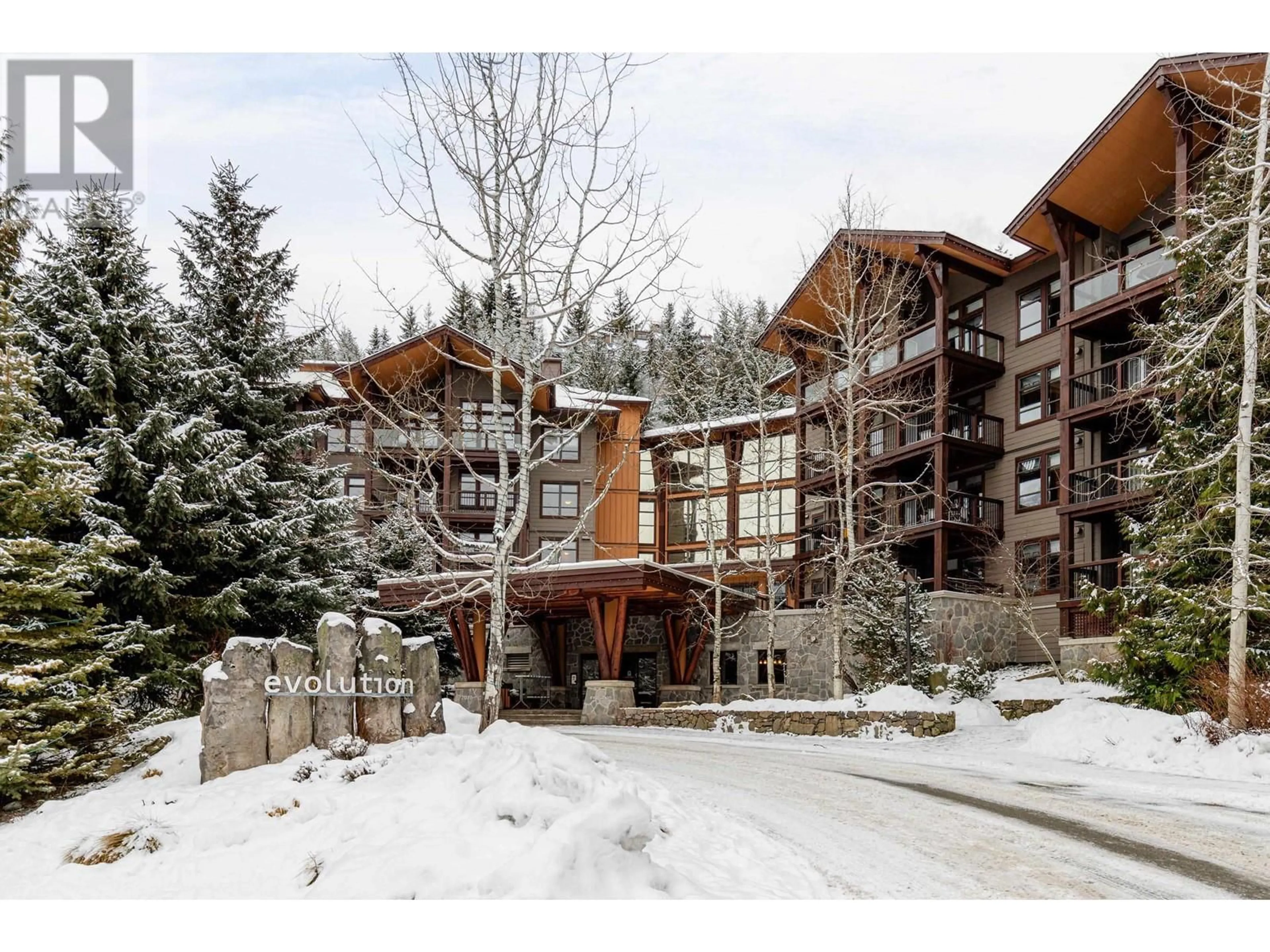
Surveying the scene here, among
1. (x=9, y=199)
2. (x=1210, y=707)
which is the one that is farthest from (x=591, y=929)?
(x=9, y=199)

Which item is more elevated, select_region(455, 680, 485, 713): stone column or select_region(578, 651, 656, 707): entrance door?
select_region(455, 680, 485, 713): stone column

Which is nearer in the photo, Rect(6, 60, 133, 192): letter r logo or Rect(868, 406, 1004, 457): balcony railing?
Rect(6, 60, 133, 192): letter r logo

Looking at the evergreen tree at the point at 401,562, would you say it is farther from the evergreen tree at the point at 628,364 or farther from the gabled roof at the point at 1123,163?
the gabled roof at the point at 1123,163

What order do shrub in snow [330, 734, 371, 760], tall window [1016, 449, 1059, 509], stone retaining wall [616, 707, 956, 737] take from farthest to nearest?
tall window [1016, 449, 1059, 509] < stone retaining wall [616, 707, 956, 737] < shrub in snow [330, 734, 371, 760]

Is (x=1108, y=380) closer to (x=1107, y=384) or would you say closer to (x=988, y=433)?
(x=1107, y=384)

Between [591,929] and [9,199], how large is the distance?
37.9ft

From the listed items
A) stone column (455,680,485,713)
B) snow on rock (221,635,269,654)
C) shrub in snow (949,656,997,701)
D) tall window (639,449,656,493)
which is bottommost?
stone column (455,680,485,713)

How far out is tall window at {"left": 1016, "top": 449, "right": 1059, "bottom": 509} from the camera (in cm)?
2477

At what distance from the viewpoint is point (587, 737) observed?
17.3m

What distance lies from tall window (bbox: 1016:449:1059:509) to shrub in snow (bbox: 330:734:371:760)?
20808mm

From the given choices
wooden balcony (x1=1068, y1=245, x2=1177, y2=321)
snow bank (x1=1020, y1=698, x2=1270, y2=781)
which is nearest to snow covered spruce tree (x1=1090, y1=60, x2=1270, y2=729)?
snow bank (x1=1020, y1=698, x2=1270, y2=781)

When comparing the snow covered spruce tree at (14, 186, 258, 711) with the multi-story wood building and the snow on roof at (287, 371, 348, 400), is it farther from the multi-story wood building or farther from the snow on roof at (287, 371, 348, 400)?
the multi-story wood building

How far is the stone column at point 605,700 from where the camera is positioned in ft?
71.2

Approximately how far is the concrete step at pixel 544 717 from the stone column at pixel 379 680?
46.8 feet
